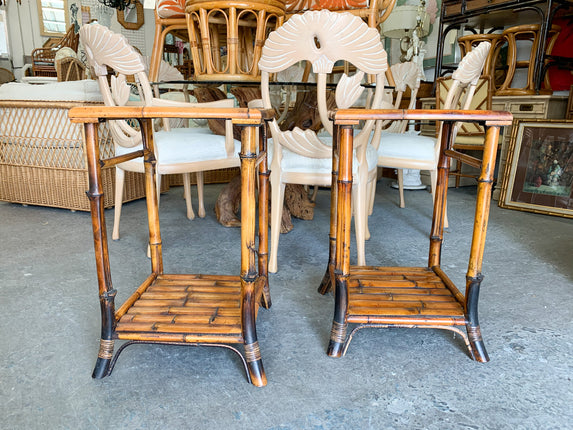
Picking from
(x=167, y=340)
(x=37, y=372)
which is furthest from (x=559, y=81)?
(x=37, y=372)

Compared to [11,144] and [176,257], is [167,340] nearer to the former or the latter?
[176,257]

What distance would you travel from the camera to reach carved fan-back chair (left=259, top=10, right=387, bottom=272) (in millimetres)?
1247

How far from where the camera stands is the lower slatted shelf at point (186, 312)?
39.2 inches

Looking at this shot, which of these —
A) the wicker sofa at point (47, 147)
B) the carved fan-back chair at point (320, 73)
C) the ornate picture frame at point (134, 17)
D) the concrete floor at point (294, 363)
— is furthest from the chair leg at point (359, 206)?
the ornate picture frame at point (134, 17)

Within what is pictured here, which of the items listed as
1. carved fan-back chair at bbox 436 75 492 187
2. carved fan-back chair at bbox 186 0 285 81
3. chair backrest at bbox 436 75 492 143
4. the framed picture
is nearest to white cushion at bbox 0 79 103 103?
carved fan-back chair at bbox 186 0 285 81

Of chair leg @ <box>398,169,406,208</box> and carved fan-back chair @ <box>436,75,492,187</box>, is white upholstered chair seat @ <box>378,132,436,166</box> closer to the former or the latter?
chair leg @ <box>398,169,406,208</box>

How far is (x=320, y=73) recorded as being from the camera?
4.29 feet

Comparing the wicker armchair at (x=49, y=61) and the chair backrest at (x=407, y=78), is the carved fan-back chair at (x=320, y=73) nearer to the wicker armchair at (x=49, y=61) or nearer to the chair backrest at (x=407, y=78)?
the chair backrest at (x=407, y=78)

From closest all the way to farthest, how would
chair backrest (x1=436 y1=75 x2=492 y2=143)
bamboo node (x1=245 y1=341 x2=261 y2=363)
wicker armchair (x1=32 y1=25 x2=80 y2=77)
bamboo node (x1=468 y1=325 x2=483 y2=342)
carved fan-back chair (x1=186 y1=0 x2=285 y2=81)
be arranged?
bamboo node (x1=245 y1=341 x2=261 y2=363)
bamboo node (x1=468 y1=325 x2=483 y2=342)
carved fan-back chair (x1=186 y1=0 x2=285 y2=81)
chair backrest (x1=436 y1=75 x2=492 y2=143)
wicker armchair (x1=32 y1=25 x2=80 y2=77)

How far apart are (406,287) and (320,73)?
70cm

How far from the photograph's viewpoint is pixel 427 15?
4145mm

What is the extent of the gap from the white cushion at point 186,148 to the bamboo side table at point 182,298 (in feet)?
1.76

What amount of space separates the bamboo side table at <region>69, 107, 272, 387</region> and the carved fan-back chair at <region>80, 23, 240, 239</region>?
402 mm

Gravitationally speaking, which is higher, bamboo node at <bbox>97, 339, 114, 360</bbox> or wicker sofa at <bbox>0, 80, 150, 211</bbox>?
wicker sofa at <bbox>0, 80, 150, 211</bbox>
